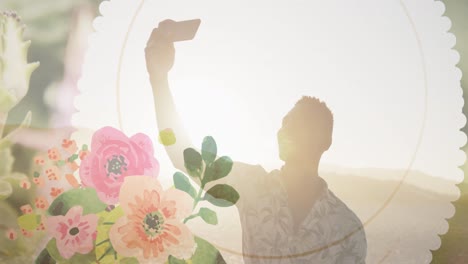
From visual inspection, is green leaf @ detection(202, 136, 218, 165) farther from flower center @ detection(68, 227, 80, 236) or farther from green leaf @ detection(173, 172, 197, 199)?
flower center @ detection(68, 227, 80, 236)

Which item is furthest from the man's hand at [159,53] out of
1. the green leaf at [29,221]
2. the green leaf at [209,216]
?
the green leaf at [29,221]

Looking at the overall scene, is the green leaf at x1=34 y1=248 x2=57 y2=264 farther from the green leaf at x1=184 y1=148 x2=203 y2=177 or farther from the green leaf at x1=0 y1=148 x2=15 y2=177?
the green leaf at x1=184 y1=148 x2=203 y2=177

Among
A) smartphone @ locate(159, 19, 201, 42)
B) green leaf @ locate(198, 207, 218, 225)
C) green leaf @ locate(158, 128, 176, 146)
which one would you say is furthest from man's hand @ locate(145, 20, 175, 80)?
green leaf @ locate(198, 207, 218, 225)

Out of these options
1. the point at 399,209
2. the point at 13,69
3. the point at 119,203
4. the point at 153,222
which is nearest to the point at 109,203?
the point at 119,203

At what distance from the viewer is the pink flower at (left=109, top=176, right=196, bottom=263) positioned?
4.81 feet

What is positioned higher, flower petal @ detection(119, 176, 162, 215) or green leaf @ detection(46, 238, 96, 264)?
flower petal @ detection(119, 176, 162, 215)

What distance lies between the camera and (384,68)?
57.8 inches

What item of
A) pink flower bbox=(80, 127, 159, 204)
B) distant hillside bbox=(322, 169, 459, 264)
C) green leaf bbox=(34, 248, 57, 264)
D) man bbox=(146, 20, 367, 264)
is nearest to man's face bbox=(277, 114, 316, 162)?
man bbox=(146, 20, 367, 264)

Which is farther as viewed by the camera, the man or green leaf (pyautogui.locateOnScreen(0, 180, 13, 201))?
green leaf (pyautogui.locateOnScreen(0, 180, 13, 201))

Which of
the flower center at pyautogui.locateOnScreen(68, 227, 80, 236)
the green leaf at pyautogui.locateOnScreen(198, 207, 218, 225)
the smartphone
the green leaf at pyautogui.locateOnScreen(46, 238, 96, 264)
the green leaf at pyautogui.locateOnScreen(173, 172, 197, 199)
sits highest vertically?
the smartphone

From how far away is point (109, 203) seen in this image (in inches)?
58.6

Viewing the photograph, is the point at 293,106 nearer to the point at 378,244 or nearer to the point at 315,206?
the point at 315,206

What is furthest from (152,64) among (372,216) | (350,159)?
(372,216)

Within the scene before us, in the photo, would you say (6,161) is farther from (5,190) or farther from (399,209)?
(399,209)
